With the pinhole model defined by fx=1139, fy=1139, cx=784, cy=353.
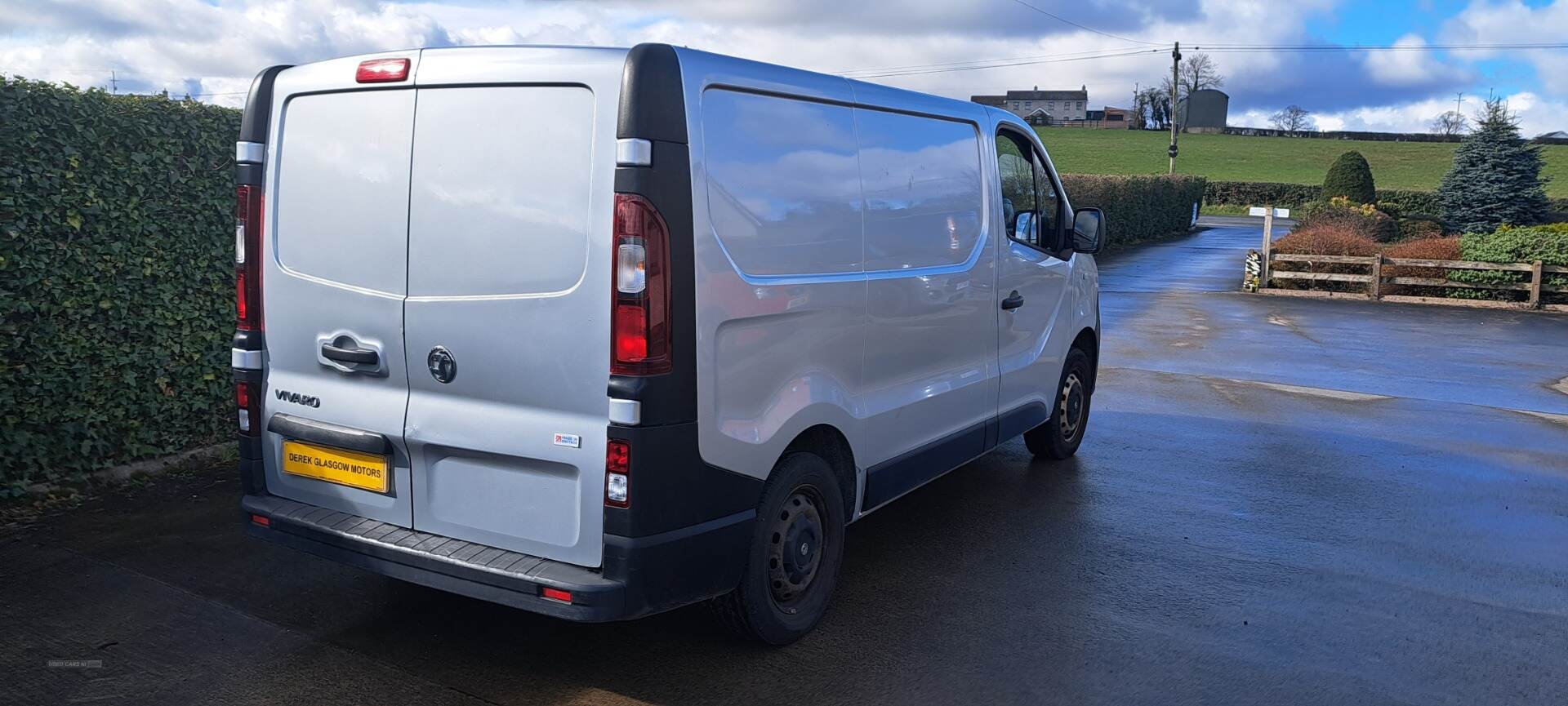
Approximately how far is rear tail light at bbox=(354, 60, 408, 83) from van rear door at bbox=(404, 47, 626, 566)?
10 cm

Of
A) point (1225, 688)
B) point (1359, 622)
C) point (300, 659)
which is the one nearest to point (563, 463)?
point (300, 659)

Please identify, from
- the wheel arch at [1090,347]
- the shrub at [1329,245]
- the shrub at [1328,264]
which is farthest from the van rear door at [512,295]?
the shrub at [1329,245]

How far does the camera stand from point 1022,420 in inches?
251

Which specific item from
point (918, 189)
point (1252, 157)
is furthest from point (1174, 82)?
point (918, 189)

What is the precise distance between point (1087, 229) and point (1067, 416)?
129 centimetres

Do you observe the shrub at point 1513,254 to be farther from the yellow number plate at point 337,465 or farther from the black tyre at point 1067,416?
the yellow number plate at point 337,465

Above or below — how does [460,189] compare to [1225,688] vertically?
above

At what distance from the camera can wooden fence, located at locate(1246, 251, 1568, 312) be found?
1752 centimetres

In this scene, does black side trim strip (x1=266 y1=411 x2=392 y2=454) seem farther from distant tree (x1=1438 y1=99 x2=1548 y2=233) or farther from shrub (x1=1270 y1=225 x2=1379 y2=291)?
distant tree (x1=1438 y1=99 x2=1548 y2=233)

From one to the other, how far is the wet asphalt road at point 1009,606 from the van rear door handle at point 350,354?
3.52ft

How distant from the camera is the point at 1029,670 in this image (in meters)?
4.12

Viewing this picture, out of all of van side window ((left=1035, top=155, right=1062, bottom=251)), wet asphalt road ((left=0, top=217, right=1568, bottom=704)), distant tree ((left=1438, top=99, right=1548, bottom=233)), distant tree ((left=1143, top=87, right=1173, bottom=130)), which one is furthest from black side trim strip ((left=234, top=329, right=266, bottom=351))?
distant tree ((left=1143, top=87, right=1173, bottom=130))

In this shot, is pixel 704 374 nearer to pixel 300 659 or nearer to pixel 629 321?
pixel 629 321

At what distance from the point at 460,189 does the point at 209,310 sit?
3680 millimetres
